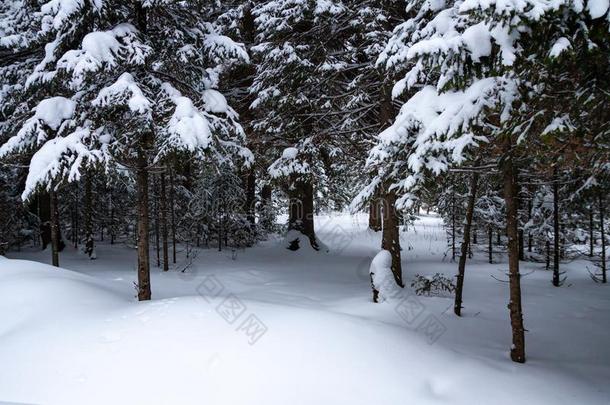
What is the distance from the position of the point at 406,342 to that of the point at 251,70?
49.7ft

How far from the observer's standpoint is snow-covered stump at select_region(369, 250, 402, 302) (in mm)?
9578

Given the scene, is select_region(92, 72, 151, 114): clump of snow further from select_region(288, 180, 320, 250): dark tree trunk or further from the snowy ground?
select_region(288, 180, 320, 250): dark tree trunk

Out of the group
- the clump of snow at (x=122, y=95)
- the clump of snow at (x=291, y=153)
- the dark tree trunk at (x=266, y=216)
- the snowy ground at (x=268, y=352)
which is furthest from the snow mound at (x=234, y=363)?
the dark tree trunk at (x=266, y=216)

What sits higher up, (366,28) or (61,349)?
(366,28)

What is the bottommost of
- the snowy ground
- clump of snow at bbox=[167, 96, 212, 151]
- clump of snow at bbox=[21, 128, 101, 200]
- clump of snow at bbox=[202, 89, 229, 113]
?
the snowy ground

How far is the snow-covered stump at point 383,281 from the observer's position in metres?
9.58

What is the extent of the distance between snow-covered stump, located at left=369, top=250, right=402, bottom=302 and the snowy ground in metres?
0.29

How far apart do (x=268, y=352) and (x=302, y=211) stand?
42.6 ft

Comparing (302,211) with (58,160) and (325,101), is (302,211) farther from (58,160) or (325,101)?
(58,160)

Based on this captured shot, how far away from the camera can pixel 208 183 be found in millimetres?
19578

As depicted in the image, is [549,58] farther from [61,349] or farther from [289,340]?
[61,349]

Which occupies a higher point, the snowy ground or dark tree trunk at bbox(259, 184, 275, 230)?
dark tree trunk at bbox(259, 184, 275, 230)

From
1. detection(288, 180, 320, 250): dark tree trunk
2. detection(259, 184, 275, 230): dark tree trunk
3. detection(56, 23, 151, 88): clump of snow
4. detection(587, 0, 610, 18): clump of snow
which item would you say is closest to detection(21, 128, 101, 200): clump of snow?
Result: detection(56, 23, 151, 88): clump of snow

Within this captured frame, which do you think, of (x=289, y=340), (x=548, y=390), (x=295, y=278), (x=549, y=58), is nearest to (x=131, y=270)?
(x=295, y=278)
